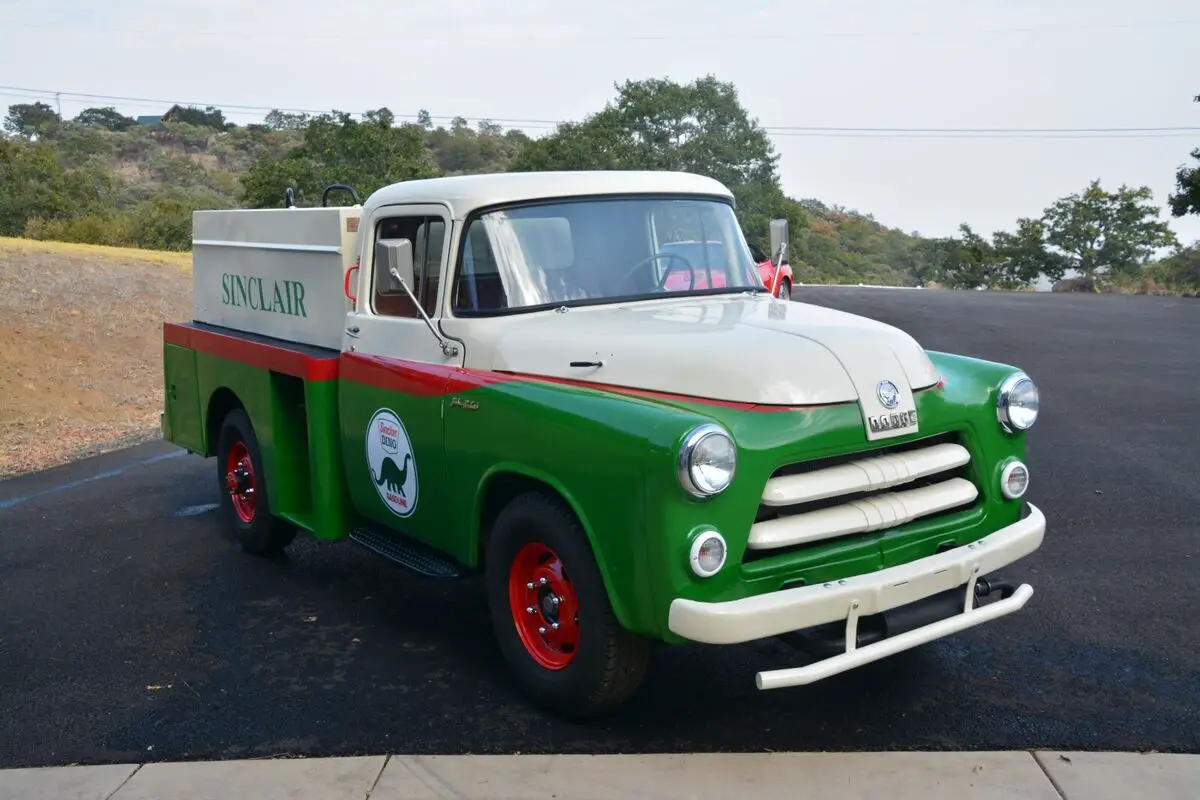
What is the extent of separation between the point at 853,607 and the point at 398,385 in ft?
7.41

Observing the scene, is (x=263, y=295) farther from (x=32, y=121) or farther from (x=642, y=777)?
(x=32, y=121)

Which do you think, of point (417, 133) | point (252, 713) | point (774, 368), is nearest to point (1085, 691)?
point (774, 368)

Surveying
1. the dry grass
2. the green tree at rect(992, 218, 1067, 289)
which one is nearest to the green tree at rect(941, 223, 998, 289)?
the green tree at rect(992, 218, 1067, 289)

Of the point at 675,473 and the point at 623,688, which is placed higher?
the point at 675,473

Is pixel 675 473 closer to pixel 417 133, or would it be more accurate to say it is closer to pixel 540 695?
pixel 540 695

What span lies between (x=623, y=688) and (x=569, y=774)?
367 millimetres

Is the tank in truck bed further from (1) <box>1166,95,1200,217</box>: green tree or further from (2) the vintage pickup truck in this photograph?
(1) <box>1166,95,1200,217</box>: green tree

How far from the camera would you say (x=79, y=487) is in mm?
8750

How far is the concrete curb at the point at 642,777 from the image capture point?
3.76 m

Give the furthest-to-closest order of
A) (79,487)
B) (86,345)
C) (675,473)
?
1. (86,345)
2. (79,487)
3. (675,473)

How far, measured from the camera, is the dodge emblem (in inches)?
163

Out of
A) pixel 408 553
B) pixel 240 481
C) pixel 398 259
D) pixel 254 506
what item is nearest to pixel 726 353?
pixel 398 259

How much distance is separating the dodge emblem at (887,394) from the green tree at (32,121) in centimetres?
7523

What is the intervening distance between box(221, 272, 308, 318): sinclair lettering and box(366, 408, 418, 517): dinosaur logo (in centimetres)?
110
